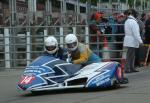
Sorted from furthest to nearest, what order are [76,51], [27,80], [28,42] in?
[28,42]
[76,51]
[27,80]

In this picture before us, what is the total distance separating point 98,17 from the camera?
59.2 feet

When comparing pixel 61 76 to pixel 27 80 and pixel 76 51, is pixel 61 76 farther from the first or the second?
pixel 76 51

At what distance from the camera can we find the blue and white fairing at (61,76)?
1104cm

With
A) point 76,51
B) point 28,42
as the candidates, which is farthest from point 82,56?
point 28,42

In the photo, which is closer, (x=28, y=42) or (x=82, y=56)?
(x=82, y=56)

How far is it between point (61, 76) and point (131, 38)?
15.8 ft

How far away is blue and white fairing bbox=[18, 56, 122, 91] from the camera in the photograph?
36.2ft

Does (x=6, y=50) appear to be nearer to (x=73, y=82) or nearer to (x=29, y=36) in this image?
(x=29, y=36)

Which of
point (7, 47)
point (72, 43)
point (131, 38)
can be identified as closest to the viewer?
point (72, 43)

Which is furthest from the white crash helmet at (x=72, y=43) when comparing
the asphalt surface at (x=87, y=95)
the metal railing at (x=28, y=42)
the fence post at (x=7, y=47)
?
the fence post at (x=7, y=47)

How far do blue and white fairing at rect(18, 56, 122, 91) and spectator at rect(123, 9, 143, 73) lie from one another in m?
4.09

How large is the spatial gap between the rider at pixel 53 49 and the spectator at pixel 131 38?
403cm

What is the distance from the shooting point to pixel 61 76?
11.3 meters

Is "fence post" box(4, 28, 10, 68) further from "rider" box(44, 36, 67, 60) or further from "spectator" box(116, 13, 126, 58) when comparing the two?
"rider" box(44, 36, 67, 60)
